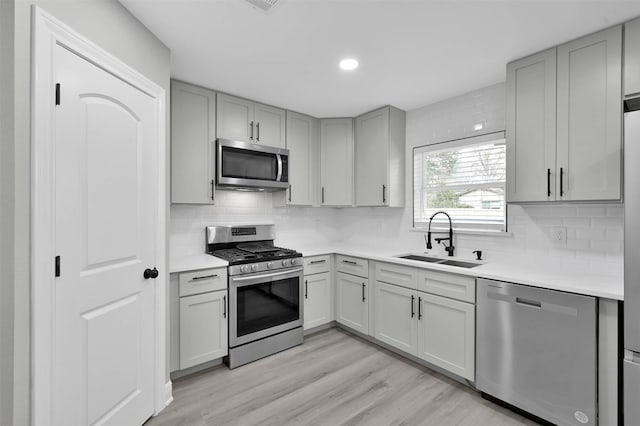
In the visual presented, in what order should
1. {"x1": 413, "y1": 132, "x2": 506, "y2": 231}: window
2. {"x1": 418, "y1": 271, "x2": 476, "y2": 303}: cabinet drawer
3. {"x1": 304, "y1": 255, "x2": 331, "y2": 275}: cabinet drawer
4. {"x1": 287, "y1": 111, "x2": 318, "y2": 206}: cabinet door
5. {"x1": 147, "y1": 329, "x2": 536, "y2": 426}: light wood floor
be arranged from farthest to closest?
{"x1": 287, "y1": 111, "x2": 318, "y2": 206}: cabinet door, {"x1": 304, "y1": 255, "x2": 331, "y2": 275}: cabinet drawer, {"x1": 413, "y1": 132, "x2": 506, "y2": 231}: window, {"x1": 418, "y1": 271, "x2": 476, "y2": 303}: cabinet drawer, {"x1": 147, "y1": 329, "x2": 536, "y2": 426}: light wood floor

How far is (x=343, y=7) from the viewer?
1.72m

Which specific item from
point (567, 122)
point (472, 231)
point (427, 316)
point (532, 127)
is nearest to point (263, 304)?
point (427, 316)

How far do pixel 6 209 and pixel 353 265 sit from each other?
8.91 feet

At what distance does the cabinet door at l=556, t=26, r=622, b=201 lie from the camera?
1848 millimetres

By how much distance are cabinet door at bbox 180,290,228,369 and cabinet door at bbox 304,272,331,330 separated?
0.93 meters

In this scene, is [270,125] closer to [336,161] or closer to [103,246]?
[336,161]

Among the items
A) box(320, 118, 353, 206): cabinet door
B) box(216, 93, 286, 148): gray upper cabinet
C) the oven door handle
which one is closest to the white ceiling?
box(216, 93, 286, 148): gray upper cabinet

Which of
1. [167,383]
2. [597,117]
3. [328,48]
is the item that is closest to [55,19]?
[328,48]

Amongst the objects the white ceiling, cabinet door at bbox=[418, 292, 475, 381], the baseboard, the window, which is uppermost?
the white ceiling

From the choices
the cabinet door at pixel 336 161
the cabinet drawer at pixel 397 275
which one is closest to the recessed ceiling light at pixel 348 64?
Answer: the cabinet door at pixel 336 161

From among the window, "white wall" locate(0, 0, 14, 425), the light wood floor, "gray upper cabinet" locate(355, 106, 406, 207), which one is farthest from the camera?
"gray upper cabinet" locate(355, 106, 406, 207)

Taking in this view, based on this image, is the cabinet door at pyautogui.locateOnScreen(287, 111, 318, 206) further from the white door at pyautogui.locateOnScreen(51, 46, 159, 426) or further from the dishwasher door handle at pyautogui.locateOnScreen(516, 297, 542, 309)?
the dishwasher door handle at pyautogui.locateOnScreen(516, 297, 542, 309)

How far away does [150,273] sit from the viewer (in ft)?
6.32

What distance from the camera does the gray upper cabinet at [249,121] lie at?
2934 millimetres
